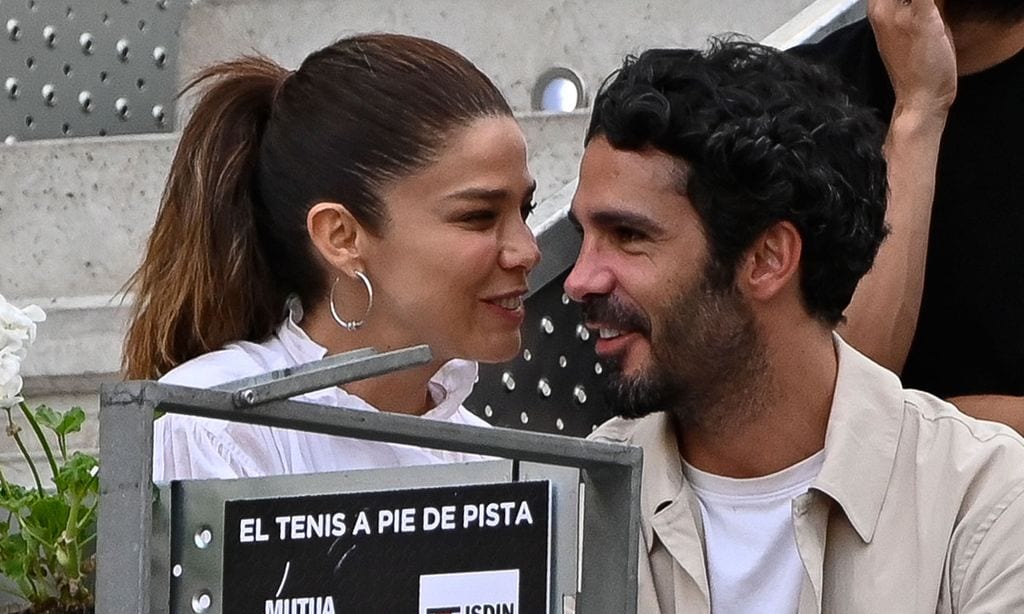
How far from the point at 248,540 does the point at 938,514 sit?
102cm

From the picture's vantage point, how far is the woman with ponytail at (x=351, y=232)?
221cm

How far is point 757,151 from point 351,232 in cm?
49

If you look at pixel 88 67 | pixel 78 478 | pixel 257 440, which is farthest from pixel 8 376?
pixel 88 67

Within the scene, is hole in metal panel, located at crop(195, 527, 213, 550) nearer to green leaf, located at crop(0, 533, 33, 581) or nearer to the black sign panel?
the black sign panel

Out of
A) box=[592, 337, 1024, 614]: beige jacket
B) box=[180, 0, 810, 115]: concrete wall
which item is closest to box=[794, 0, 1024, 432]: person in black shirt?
box=[592, 337, 1024, 614]: beige jacket

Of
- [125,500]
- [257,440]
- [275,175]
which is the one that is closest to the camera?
[125,500]

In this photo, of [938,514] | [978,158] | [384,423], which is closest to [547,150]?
[978,158]

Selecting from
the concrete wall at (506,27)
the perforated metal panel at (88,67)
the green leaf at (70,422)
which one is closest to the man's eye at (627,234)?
the green leaf at (70,422)

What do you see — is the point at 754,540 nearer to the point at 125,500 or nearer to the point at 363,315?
the point at 363,315

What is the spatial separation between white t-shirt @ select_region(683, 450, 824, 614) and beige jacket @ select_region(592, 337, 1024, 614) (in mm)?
26

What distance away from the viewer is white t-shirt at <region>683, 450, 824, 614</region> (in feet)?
6.95

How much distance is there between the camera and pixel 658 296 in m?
2.21

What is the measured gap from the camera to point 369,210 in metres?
2.25

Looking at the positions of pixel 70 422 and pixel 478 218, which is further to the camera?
pixel 478 218
